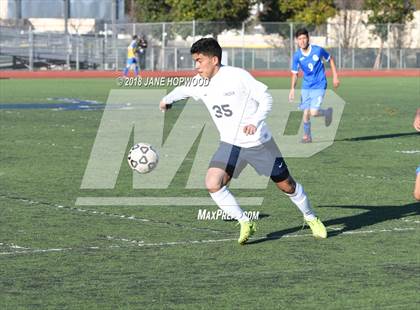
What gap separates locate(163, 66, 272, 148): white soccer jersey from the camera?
998cm

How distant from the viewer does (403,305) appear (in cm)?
757

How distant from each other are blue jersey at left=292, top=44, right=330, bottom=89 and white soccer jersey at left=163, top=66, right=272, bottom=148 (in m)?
9.57

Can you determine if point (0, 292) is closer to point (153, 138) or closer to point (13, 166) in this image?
point (13, 166)

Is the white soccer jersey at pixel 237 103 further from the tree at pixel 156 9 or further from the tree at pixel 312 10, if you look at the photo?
the tree at pixel 156 9

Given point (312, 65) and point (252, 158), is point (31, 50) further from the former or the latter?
point (252, 158)

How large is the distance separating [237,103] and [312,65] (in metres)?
9.80

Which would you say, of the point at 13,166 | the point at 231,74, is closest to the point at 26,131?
the point at 13,166

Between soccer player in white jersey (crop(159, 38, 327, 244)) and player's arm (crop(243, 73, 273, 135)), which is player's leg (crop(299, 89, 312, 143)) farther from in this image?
player's arm (crop(243, 73, 273, 135))

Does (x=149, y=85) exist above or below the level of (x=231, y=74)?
below

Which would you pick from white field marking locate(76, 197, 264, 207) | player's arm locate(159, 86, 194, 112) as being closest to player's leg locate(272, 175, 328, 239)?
player's arm locate(159, 86, 194, 112)

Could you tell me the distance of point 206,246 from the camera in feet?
32.8

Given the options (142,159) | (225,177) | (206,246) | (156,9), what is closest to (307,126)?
(142,159)

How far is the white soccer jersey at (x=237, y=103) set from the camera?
9.98 m

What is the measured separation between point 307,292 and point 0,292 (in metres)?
2.18
